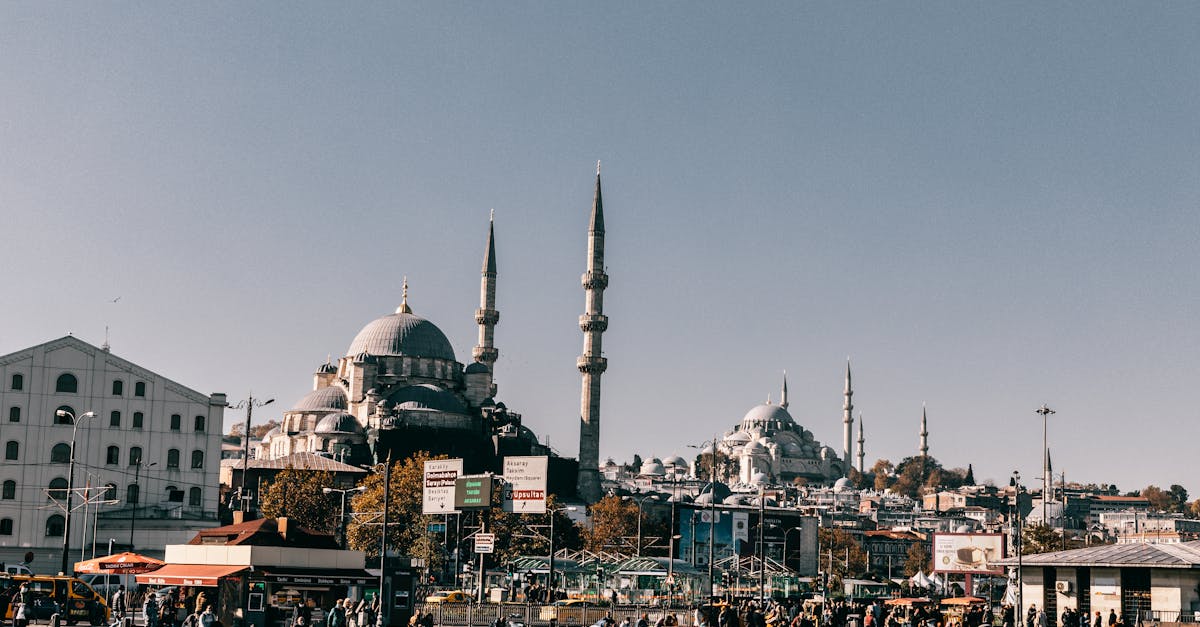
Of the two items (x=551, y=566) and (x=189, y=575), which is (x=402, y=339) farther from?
(x=189, y=575)

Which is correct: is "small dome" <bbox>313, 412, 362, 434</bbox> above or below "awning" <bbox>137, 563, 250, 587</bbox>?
above

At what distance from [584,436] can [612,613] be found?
233 feet

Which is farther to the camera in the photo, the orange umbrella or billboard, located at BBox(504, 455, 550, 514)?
billboard, located at BBox(504, 455, 550, 514)

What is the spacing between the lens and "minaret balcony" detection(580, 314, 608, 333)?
11400 centimetres

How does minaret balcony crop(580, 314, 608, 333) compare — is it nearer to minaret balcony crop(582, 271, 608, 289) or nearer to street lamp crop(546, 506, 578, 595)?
minaret balcony crop(582, 271, 608, 289)

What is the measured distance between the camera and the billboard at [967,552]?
8775 cm

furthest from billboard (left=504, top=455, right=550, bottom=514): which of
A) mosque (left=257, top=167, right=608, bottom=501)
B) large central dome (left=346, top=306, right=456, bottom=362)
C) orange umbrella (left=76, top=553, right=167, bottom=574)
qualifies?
large central dome (left=346, top=306, right=456, bottom=362)

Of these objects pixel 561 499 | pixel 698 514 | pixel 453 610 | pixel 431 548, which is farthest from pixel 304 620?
pixel 698 514

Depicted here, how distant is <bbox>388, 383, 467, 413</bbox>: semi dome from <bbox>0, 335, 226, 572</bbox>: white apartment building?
112 ft

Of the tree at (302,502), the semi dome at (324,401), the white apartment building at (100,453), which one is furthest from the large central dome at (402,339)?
the white apartment building at (100,453)

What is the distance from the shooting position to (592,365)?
370 ft

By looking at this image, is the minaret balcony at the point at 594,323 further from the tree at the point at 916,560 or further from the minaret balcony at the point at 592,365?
the tree at the point at 916,560

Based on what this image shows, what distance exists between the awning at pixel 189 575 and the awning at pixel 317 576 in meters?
0.94

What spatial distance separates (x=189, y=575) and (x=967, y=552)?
6379 cm
